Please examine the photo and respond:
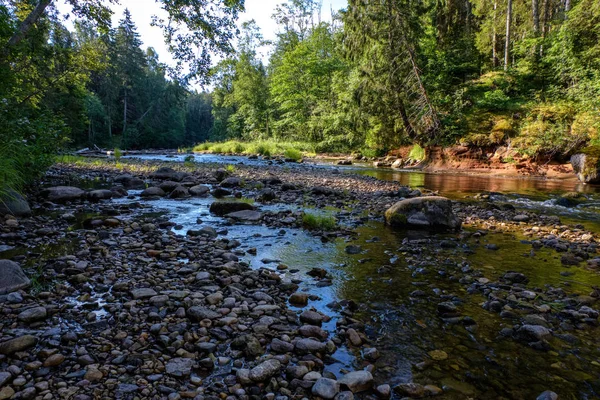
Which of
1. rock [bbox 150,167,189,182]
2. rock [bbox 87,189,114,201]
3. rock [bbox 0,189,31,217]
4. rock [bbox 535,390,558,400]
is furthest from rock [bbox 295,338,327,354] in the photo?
rock [bbox 150,167,189,182]

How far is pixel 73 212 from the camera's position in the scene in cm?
707

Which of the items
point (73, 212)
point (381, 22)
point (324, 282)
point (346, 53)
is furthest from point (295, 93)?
point (324, 282)

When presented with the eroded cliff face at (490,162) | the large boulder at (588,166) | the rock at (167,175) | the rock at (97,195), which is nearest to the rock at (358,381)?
the rock at (97,195)

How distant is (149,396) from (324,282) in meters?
2.27

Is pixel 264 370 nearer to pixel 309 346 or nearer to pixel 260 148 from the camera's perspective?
pixel 309 346

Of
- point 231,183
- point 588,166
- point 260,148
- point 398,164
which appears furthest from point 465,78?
point 231,183

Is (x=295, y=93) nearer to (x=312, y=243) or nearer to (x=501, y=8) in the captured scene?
(x=501, y=8)

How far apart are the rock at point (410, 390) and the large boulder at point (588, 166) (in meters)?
16.5

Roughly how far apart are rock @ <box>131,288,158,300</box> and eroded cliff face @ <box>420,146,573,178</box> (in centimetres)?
1854

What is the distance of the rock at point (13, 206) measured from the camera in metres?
6.20

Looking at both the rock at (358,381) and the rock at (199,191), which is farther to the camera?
the rock at (199,191)

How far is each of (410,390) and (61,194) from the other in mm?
9079

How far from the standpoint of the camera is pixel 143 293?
3328 mm

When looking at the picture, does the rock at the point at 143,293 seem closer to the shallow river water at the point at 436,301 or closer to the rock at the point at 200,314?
the rock at the point at 200,314
